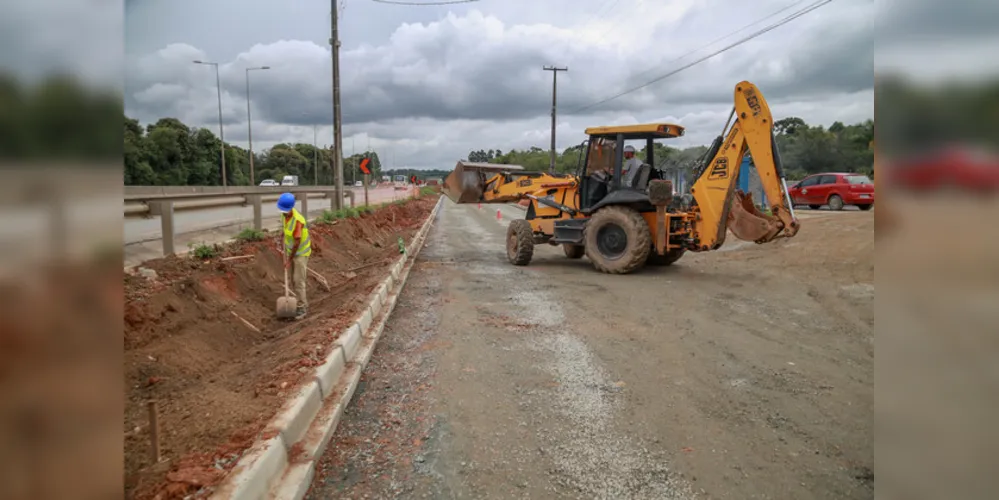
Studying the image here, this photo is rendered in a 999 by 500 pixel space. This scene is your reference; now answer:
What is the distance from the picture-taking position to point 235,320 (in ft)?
25.0

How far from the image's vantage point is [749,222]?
34.7 ft

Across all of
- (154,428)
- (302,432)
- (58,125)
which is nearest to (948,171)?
(58,125)

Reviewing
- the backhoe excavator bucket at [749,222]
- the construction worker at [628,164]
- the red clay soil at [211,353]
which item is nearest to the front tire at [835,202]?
the backhoe excavator bucket at [749,222]

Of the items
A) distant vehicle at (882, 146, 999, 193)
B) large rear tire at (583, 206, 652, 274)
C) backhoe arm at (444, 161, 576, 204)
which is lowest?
large rear tire at (583, 206, 652, 274)

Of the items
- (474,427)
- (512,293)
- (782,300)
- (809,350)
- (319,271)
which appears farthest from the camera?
(319,271)

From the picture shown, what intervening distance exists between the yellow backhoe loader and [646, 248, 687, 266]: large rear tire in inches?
0.9

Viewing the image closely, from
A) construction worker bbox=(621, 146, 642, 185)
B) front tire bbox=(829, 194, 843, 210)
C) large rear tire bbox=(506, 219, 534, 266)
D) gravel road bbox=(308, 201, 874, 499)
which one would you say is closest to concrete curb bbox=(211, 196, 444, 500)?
gravel road bbox=(308, 201, 874, 499)

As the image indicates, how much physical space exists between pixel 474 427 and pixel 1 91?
12.3ft

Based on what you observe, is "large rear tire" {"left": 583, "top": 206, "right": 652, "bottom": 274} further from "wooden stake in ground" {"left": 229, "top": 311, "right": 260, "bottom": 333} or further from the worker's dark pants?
"wooden stake in ground" {"left": 229, "top": 311, "right": 260, "bottom": 333}

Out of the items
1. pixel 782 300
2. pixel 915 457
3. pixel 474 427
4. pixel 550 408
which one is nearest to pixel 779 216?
pixel 782 300

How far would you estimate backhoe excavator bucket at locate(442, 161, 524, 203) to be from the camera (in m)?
14.6

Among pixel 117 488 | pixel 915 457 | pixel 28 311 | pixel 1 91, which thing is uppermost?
pixel 1 91

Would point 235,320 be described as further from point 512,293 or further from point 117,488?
point 117,488

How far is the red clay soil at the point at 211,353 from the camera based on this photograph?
364cm
